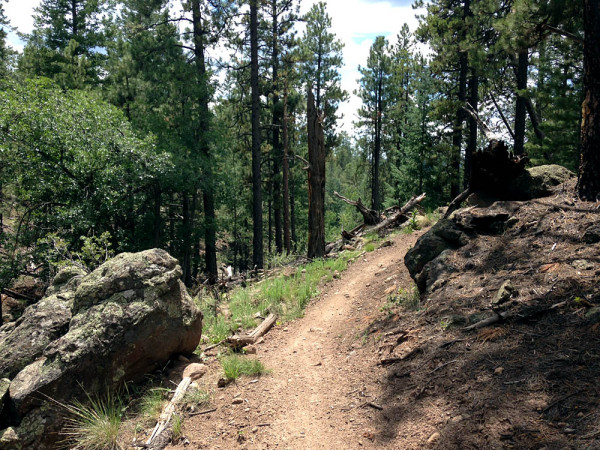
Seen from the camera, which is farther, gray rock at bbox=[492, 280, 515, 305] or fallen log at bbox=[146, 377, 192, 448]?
gray rock at bbox=[492, 280, 515, 305]

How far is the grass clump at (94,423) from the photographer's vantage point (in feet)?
13.0

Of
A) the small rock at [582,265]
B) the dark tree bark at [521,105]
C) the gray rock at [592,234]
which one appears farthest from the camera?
the dark tree bark at [521,105]

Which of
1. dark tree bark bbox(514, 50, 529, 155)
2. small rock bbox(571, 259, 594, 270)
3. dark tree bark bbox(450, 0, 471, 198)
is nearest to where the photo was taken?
small rock bbox(571, 259, 594, 270)

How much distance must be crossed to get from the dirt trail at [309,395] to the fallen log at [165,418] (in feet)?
0.75

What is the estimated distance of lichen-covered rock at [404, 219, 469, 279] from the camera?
5.98 m

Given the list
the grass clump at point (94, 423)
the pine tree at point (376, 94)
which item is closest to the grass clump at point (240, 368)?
the grass clump at point (94, 423)

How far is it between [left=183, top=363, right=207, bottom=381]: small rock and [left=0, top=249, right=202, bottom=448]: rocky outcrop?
34cm

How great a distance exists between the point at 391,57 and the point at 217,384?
26327mm

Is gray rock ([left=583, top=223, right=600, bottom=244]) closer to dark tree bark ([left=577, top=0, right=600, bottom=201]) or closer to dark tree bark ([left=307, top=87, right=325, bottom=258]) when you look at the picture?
dark tree bark ([left=577, top=0, right=600, bottom=201])

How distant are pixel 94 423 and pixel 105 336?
38.9 inches

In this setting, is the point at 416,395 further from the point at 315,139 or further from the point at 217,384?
the point at 315,139

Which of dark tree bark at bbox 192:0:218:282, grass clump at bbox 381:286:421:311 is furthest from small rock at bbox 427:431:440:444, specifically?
dark tree bark at bbox 192:0:218:282

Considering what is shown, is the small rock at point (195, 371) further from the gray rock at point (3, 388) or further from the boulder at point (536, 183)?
the boulder at point (536, 183)

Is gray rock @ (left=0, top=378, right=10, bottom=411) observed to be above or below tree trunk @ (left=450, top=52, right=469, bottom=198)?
below
